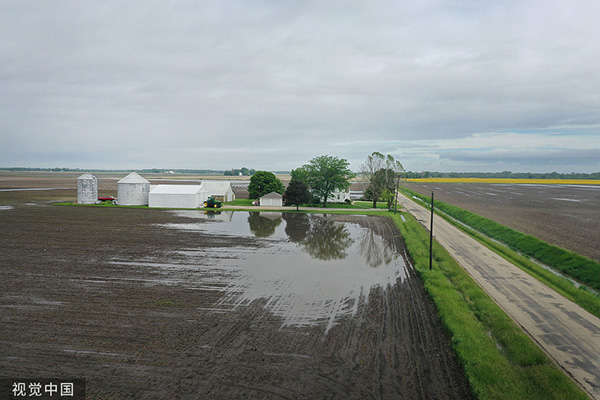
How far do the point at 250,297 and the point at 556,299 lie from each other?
48.2ft

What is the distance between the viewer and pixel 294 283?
1962cm

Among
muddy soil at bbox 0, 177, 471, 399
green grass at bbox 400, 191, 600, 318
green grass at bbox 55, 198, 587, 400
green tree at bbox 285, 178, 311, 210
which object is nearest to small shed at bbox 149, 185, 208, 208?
green tree at bbox 285, 178, 311, 210

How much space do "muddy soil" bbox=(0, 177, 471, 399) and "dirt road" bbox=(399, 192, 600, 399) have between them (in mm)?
3425

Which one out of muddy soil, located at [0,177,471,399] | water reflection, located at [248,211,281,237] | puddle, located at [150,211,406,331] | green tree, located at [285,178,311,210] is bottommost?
muddy soil, located at [0,177,471,399]

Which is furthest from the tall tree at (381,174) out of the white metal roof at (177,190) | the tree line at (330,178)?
the white metal roof at (177,190)

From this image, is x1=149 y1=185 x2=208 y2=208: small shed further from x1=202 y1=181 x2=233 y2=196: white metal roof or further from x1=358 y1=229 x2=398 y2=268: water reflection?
x1=358 y1=229 x2=398 y2=268: water reflection

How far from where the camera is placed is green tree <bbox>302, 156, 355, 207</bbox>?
64.2 metres

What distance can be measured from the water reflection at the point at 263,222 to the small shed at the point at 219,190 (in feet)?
47.4

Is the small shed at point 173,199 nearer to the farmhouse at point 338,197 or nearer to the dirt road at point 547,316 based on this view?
the farmhouse at point 338,197

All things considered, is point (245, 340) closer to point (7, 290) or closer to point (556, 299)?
point (7, 290)

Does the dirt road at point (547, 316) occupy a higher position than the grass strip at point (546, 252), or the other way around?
the grass strip at point (546, 252)

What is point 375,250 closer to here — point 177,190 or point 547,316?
point 547,316

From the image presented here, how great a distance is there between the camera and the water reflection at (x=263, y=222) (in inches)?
1444

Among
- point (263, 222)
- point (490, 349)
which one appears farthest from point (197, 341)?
point (263, 222)
